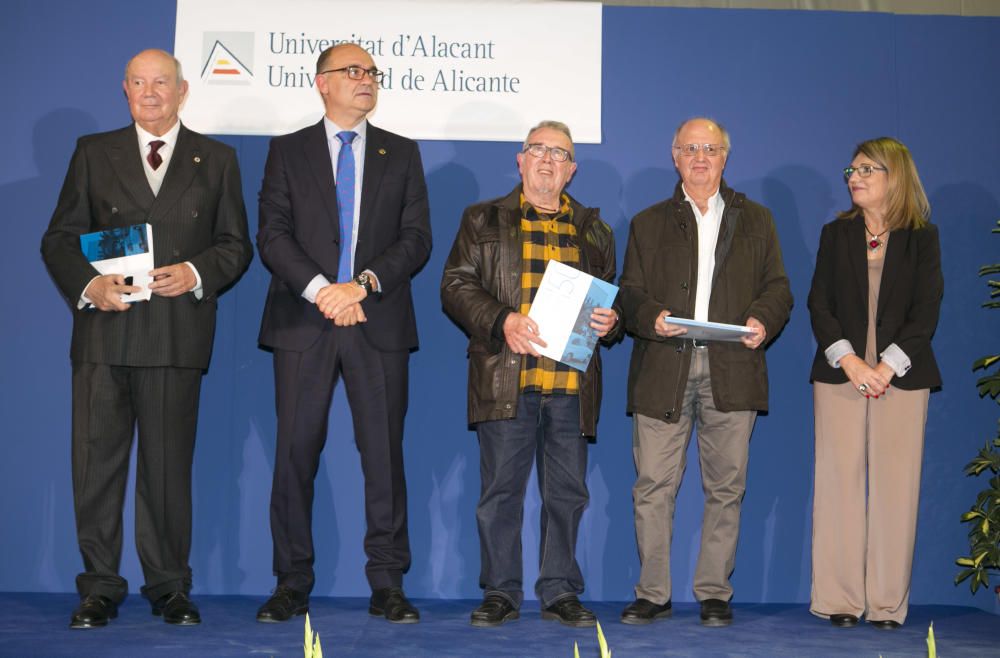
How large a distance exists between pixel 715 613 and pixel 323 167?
2.34m

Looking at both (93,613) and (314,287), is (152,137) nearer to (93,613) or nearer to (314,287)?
(314,287)

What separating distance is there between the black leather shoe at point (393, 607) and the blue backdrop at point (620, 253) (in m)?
0.64

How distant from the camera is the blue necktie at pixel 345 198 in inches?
158

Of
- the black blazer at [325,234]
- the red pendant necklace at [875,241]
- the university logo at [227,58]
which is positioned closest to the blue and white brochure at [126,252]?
the black blazer at [325,234]

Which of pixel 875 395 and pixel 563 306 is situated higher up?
pixel 563 306

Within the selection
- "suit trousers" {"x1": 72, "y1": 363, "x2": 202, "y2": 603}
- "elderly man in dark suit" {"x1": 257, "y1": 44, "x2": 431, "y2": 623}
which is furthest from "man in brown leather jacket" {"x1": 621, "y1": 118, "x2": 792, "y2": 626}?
"suit trousers" {"x1": 72, "y1": 363, "x2": 202, "y2": 603}

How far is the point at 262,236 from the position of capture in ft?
13.0

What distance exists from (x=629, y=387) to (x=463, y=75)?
66.9 inches

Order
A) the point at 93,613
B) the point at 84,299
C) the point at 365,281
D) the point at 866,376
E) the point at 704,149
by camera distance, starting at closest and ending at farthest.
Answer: the point at 93,613, the point at 84,299, the point at 365,281, the point at 866,376, the point at 704,149

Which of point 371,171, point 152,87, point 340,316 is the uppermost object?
point 152,87

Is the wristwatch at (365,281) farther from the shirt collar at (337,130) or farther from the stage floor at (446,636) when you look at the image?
the stage floor at (446,636)

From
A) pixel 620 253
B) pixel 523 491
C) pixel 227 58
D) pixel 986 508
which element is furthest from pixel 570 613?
pixel 227 58

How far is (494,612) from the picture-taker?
12.6 feet

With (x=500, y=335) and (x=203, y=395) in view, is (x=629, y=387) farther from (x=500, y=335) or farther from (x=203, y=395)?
(x=203, y=395)
